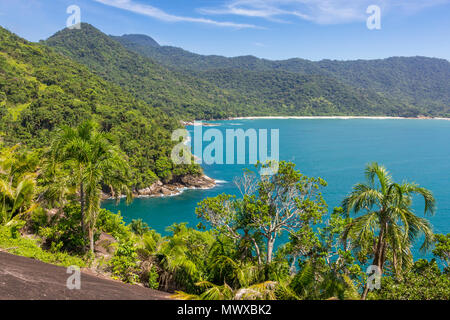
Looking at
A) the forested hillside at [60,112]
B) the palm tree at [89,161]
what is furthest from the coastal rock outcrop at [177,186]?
the palm tree at [89,161]

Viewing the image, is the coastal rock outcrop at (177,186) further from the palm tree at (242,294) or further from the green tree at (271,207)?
the palm tree at (242,294)

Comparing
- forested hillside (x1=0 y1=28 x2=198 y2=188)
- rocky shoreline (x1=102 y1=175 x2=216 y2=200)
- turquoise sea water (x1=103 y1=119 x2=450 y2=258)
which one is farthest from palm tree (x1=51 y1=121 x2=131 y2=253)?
rocky shoreline (x1=102 y1=175 x2=216 y2=200)

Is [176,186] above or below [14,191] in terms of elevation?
below

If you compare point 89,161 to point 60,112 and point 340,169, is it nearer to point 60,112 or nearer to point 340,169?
point 60,112

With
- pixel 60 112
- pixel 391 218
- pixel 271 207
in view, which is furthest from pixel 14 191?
pixel 60 112

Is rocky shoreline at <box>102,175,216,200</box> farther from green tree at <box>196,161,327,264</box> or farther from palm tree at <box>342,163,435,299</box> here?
palm tree at <box>342,163,435,299</box>

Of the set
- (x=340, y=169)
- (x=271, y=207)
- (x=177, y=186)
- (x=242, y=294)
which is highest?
(x=271, y=207)
